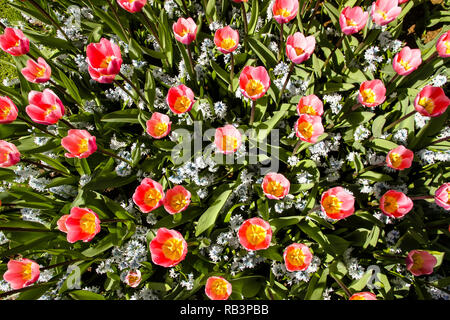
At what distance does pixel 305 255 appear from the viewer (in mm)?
2207

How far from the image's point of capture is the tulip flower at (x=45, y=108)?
205cm

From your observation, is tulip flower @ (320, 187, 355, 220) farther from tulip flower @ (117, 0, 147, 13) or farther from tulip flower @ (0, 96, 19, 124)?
tulip flower @ (0, 96, 19, 124)

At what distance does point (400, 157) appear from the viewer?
230 centimetres

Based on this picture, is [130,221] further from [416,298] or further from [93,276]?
[416,298]

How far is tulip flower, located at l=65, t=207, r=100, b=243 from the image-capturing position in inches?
81.5

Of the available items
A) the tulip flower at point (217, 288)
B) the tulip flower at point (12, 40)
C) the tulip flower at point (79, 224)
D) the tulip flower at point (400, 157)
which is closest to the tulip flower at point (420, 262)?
the tulip flower at point (400, 157)

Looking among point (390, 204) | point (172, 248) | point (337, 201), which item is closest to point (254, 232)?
point (172, 248)

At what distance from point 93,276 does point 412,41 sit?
4521mm

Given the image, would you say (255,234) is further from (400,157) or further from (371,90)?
(371,90)

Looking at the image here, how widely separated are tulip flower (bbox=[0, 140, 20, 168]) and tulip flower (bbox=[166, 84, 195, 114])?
3.96 ft

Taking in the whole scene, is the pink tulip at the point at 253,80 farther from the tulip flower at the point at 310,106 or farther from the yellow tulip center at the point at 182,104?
the yellow tulip center at the point at 182,104

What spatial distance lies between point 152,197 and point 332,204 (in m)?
1.42

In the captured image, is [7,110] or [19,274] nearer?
[19,274]
